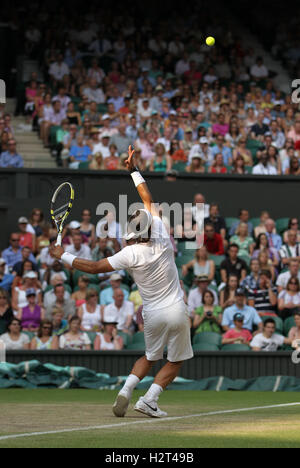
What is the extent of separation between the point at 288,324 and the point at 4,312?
418cm

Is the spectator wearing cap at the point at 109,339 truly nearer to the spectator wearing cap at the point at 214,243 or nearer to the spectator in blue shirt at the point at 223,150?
the spectator wearing cap at the point at 214,243

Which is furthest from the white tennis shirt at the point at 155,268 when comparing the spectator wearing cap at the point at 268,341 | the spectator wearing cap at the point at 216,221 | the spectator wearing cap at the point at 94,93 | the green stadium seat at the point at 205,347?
the spectator wearing cap at the point at 94,93

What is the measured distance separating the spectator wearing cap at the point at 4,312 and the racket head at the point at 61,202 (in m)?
4.90

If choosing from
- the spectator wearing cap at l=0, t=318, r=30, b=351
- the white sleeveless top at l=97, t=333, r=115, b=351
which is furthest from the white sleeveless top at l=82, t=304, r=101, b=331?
the spectator wearing cap at l=0, t=318, r=30, b=351

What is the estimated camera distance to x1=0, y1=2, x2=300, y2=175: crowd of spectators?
19.4 meters

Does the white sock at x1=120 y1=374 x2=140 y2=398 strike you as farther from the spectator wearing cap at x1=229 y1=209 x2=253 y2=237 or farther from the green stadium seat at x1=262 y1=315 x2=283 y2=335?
the spectator wearing cap at x1=229 y1=209 x2=253 y2=237

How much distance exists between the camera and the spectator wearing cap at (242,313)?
15375 mm

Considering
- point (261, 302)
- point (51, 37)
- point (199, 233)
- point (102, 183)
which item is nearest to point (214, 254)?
point (199, 233)

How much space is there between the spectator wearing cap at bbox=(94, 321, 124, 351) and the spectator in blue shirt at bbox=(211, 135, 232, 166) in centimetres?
567

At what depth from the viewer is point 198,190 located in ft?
62.0

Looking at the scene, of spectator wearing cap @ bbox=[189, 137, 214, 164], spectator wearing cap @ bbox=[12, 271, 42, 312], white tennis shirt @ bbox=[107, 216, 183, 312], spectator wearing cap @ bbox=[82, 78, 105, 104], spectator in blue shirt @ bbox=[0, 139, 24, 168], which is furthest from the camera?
spectator wearing cap @ bbox=[82, 78, 105, 104]

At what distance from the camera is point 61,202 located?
1059cm

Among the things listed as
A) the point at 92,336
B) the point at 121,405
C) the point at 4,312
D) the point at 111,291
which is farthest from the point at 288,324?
the point at 121,405

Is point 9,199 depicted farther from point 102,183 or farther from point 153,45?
point 153,45
